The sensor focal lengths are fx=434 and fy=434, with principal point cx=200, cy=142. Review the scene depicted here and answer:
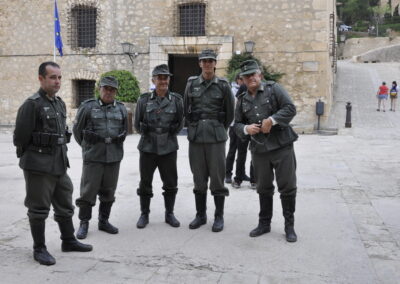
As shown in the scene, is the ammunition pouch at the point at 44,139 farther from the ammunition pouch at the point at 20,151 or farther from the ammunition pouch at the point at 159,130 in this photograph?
the ammunition pouch at the point at 159,130

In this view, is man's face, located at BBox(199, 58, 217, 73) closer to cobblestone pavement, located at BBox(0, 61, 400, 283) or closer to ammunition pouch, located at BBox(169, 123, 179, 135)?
ammunition pouch, located at BBox(169, 123, 179, 135)

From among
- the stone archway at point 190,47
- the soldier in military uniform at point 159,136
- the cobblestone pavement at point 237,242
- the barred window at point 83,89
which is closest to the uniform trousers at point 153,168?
the soldier in military uniform at point 159,136

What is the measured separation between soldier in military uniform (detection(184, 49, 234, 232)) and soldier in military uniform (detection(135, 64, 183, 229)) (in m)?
0.20

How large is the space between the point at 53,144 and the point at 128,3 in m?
12.9

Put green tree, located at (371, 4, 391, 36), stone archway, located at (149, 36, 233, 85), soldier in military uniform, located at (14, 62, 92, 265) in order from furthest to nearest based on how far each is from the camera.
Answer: green tree, located at (371, 4, 391, 36) < stone archway, located at (149, 36, 233, 85) < soldier in military uniform, located at (14, 62, 92, 265)

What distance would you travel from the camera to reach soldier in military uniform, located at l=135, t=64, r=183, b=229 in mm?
4883

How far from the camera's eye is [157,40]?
1561 centimetres

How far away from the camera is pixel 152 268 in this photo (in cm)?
368

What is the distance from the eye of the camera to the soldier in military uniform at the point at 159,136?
4.88 meters

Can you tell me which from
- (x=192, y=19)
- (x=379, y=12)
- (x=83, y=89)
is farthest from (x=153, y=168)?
(x=379, y=12)

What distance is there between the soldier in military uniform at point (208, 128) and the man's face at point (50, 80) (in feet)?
5.18

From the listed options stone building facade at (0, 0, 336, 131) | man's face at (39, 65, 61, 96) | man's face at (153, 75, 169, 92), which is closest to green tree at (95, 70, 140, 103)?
stone building facade at (0, 0, 336, 131)

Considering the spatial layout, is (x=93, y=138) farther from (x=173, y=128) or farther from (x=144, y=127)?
(x=173, y=128)

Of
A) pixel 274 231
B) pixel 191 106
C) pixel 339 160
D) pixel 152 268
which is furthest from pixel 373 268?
pixel 339 160
